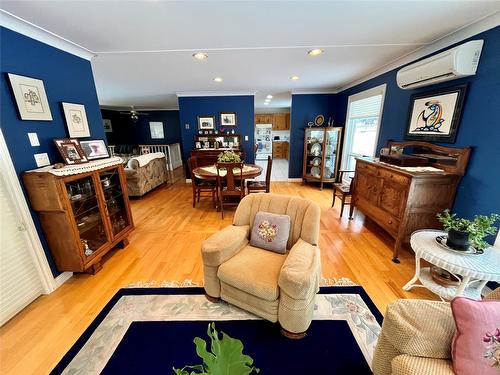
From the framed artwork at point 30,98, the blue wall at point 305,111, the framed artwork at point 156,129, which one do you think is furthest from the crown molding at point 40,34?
the framed artwork at point 156,129

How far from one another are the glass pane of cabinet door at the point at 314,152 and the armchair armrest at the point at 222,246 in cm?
382

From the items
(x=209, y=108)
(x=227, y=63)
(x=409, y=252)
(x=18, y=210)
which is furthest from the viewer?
(x=209, y=108)

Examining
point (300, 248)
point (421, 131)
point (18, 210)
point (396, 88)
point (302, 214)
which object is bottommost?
point (300, 248)

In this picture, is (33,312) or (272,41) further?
(272,41)

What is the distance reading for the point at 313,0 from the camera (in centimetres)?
150

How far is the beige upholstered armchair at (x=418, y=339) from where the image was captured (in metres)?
0.88

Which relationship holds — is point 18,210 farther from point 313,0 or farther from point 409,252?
point 409,252

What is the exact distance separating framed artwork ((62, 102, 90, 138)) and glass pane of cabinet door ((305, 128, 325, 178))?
4.24 meters

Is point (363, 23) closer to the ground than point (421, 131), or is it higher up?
higher up

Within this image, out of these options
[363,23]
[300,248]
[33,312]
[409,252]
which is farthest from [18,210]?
[409,252]

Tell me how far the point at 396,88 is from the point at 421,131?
91 cm

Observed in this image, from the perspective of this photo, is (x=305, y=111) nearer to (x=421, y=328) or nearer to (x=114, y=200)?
(x=114, y=200)

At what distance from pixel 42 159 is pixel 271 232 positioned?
223 centimetres

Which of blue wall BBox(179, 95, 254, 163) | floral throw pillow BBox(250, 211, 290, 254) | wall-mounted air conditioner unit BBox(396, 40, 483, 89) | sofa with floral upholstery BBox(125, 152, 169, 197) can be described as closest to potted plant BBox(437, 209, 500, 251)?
floral throw pillow BBox(250, 211, 290, 254)
